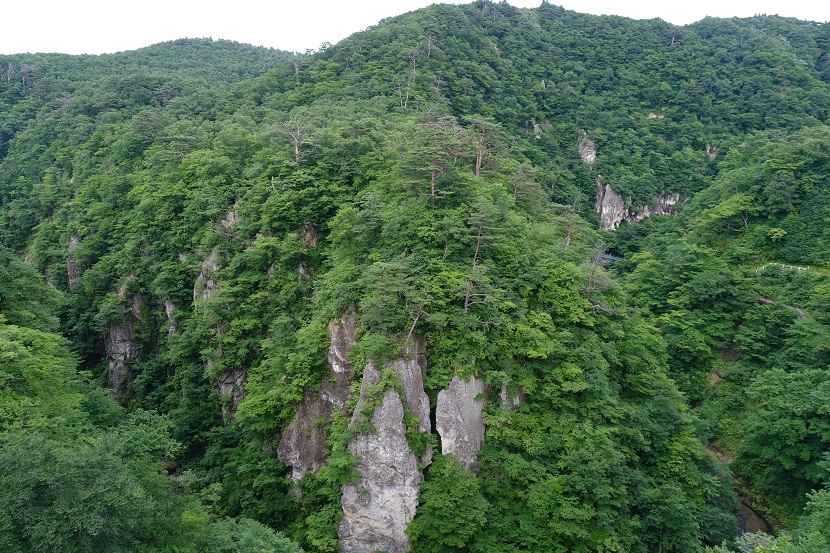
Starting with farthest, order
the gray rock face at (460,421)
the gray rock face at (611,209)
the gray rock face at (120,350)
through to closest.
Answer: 1. the gray rock face at (611,209)
2. the gray rock face at (120,350)
3. the gray rock face at (460,421)

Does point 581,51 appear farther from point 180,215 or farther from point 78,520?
point 78,520

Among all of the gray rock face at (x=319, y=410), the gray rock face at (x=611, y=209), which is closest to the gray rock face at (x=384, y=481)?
the gray rock face at (x=319, y=410)

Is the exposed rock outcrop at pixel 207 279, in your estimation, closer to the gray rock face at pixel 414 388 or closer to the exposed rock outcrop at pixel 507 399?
the gray rock face at pixel 414 388

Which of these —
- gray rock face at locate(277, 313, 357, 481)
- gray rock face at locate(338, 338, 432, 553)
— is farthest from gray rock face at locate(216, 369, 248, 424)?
gray rock face at locate(338, 338, 432, 553)

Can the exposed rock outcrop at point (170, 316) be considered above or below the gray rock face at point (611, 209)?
below

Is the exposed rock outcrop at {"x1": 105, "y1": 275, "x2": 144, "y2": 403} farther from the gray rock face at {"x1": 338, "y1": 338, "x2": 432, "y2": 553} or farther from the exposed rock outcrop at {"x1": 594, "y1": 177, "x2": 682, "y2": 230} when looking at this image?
the exposed rock outcrop at {"x1": 594, "y1": 177, "x2": 682, "y2": 230}

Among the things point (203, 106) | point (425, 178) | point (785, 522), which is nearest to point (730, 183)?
point (785, 522)

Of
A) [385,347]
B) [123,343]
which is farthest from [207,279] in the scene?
[385,347]
